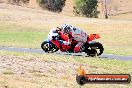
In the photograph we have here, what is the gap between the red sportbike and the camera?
23406 millimetres

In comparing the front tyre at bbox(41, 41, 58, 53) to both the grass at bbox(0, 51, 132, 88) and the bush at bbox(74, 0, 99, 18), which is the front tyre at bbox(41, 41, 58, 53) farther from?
the bush at bbox(74, 0, 99, 18)

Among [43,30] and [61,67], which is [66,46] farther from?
[43,30]

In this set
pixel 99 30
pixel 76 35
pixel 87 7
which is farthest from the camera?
pixel 87 7

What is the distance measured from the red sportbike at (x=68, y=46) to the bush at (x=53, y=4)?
103851 millimetres

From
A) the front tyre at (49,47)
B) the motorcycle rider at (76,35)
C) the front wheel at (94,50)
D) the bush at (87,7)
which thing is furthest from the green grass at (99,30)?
the bush at (87,7)

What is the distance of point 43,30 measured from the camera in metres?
58.1

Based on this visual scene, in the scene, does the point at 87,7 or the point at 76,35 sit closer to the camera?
the point at 76,35

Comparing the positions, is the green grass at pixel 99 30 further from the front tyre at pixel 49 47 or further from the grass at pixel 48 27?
the front tyre at pixel 49 47

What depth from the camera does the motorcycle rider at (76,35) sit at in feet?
76.4

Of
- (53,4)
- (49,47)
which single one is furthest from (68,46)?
(53,4)

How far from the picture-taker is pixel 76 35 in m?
23.3

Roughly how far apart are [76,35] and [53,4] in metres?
107

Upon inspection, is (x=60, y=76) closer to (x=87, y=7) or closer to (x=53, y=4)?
(x=87, y=7)

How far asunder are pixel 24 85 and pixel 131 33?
43629 mm
